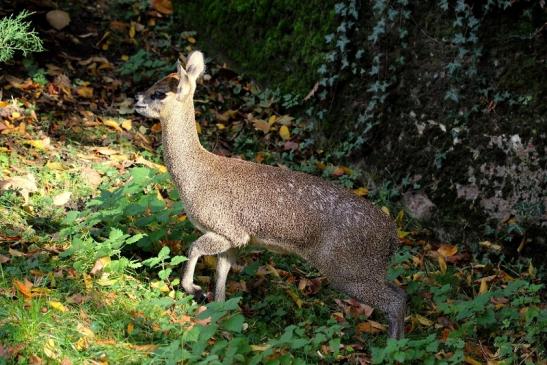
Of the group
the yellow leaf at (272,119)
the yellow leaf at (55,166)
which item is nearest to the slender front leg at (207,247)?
the yellow leaf at (55,166)

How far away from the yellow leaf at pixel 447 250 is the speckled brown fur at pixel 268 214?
1648mm

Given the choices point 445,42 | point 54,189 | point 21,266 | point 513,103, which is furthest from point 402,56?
point 21,266

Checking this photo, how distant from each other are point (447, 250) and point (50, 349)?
4031mm

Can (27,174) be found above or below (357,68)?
below

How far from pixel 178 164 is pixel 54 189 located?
5.17 ft

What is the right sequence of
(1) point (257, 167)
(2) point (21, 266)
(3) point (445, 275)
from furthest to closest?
(3) point (445, 275) < (1) point (257, 167) < (2) point (21, 266)

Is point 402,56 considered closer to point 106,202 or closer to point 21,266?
point 106,202

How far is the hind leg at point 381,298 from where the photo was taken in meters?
5.82

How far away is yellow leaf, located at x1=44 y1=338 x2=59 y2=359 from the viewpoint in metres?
4.75

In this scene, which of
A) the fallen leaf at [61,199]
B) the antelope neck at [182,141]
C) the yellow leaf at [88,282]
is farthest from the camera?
the fallen leaf at [61,199]

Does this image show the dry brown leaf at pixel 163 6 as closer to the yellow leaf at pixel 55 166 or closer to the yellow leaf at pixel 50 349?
the yellow leaf at pixel 55 166

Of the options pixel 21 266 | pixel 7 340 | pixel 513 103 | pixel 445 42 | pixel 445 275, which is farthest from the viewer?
pixel 445 42

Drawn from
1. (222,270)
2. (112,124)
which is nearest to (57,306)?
(222,270)

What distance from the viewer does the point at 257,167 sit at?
616cm
